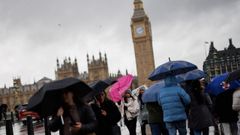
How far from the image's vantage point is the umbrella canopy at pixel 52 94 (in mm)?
5965

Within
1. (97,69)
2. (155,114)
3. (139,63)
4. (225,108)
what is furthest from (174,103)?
(97,69)

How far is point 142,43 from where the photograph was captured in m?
122

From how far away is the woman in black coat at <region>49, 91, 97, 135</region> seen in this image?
5855mm

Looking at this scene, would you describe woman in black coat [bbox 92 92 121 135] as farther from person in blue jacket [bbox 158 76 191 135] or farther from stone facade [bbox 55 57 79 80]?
stone facade [bbox 55 57 79 80]

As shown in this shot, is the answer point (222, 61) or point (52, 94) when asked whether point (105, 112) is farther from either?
point (222, 61)

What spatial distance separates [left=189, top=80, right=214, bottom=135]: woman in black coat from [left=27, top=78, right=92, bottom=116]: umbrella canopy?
3852 millimetres

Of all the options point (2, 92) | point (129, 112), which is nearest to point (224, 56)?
point (2, 92)

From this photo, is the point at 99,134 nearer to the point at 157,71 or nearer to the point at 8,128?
the point at 157,71

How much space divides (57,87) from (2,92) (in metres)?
131

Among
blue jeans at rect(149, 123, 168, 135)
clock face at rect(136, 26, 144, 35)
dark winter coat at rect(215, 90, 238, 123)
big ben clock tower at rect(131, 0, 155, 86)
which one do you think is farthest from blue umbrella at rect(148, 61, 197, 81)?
clock face at rect(136, 26, 144, 35)

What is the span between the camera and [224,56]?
12781 cm

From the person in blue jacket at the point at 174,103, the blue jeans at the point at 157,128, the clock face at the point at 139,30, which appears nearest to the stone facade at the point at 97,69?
the clock face at the point at 139,30

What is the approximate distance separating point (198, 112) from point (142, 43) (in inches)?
4439

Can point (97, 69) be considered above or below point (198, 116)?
above
